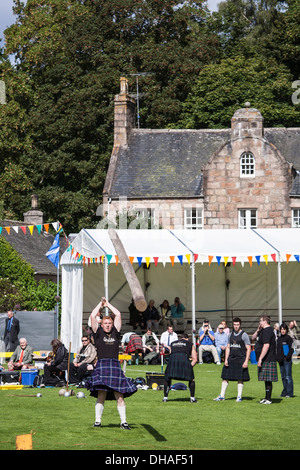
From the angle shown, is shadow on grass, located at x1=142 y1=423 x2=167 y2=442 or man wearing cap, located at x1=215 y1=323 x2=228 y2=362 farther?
man wearing cap, located at x1=215 y1=323 x2=228 y2=362

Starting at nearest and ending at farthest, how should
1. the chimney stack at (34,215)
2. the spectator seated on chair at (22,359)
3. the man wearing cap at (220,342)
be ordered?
1. the spectator seated on chair at (22,359)
2. the man wearing cap at (220,342)
3. the chimney stack at (34,215)

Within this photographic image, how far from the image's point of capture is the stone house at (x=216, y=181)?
36.2 m

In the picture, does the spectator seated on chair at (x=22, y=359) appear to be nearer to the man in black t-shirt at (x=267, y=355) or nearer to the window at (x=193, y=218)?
the man in black t-shirt at (x=267, y=355)

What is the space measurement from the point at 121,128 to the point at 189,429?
2873cm

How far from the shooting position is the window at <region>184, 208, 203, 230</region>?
121 ft

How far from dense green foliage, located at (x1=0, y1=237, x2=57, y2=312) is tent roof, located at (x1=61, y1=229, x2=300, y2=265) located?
6760 mm

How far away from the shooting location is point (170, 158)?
127 feet

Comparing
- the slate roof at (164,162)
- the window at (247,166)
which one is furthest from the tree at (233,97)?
the window at (247,166)

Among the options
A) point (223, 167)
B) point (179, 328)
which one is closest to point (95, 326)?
point (179, 328)

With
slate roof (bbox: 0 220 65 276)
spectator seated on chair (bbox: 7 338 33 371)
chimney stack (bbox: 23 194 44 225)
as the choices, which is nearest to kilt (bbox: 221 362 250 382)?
spectator seated on chair (bbox: 7 338 33 371)

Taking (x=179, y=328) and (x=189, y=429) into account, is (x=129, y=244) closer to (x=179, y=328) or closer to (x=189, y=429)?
(x=179, y=328)

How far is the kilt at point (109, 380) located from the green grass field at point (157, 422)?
521 mm

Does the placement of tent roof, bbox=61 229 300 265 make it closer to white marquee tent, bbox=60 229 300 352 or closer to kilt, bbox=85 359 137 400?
white marquee tent, bbox=60 229 300 352
